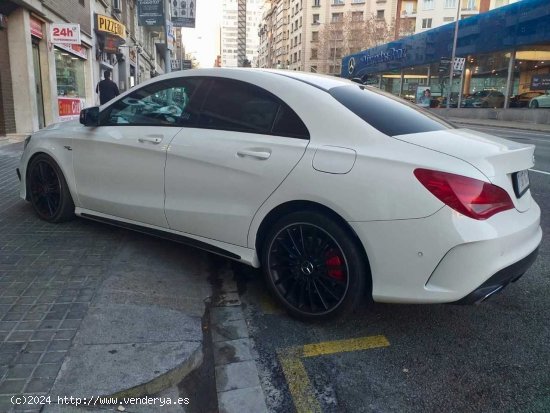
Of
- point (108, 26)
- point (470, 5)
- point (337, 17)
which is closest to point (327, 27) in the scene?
point (337, 17)

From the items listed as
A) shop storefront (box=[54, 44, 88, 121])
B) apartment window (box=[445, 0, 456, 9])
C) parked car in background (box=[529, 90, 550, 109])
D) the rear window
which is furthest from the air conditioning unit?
apartment window (box=[445, 0, 456, 9])

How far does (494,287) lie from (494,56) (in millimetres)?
32717

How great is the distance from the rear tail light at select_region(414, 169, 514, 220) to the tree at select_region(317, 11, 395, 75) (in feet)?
225

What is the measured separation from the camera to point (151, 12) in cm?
1709

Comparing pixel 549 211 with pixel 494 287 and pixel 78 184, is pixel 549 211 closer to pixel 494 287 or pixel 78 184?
pixel 494 287

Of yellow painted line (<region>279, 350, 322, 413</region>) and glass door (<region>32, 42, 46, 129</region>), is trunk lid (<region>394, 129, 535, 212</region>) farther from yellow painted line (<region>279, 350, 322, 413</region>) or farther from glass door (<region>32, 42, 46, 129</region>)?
glass door (<region>32, 42, 46, 129</region>)

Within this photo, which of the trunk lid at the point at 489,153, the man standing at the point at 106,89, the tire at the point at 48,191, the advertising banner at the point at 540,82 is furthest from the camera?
the advertising banner at the point at 540,82

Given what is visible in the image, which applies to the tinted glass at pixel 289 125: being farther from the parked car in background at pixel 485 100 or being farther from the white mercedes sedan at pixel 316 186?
the parked car in background at pixel 485 100

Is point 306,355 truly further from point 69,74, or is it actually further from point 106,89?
point 69,74

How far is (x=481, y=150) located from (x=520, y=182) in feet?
1.18

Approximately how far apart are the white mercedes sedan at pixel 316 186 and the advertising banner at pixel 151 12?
14553 mm

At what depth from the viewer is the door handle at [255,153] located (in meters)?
3.07

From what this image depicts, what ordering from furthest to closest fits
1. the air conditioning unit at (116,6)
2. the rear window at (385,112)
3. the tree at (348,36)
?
the tree at (348,36)
the air conditioning unit at (116,6)
the rear window at (385,112)

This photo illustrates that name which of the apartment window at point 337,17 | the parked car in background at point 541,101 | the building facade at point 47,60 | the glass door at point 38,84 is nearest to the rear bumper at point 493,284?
the building facade at point 47,60
